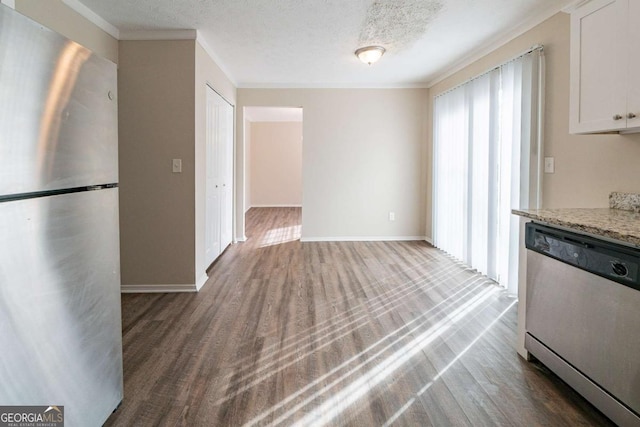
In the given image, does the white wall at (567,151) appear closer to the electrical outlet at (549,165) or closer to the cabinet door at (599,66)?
the electrical outlet at (549,165)

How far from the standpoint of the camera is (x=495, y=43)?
3742mm

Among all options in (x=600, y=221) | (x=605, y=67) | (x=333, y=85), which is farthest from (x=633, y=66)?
(x=333, y=85)

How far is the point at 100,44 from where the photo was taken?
314 cm

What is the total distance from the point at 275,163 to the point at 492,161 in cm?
810

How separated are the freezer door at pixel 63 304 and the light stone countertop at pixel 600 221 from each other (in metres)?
2.09

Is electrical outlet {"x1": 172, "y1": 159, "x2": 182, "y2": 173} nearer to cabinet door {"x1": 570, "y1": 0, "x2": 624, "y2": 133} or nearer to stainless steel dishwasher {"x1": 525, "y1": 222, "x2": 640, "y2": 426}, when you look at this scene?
stainless steel dishwasher {"x1": 525, "y1": 222, "x2": 640, "y2": 426}

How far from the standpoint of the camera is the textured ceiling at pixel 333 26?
2.96 metres

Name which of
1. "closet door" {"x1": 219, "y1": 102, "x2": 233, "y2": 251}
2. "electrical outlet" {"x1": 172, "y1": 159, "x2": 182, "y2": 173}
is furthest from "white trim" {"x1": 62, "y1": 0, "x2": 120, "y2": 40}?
"closet door" {"x1": 219, "y1": 102, "x2": 233, "y2": 251}

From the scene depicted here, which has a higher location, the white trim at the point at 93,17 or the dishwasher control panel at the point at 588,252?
the white trim at the point at 93,17

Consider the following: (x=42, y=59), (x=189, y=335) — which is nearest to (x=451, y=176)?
(x=189, y=335)

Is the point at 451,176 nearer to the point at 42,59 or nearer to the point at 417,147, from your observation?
the point at 417,147

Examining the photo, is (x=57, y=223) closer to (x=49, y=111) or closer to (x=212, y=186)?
(x=49, y=111)

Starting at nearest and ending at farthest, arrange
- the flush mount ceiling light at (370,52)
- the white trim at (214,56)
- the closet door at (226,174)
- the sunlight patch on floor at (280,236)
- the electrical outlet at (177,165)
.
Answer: the electrical outlet at (177,165)
the white trim at (214,56)
the flush mount ceiling light at (370,52)
the closet door at (226,174)
the sunlight patch on floor at (280,236)

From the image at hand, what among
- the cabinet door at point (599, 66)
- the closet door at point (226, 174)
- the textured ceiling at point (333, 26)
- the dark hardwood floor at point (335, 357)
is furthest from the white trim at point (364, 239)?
the cabinet door at point (599, 66)
